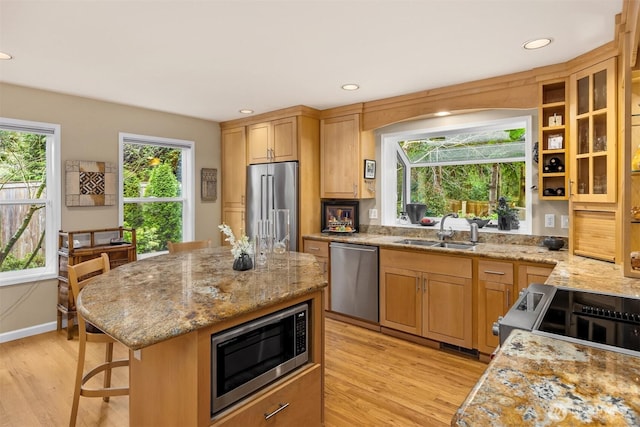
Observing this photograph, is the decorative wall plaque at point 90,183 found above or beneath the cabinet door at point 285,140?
beneath

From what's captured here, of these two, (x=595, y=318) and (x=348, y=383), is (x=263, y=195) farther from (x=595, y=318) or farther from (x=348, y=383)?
(x=595, y=318)

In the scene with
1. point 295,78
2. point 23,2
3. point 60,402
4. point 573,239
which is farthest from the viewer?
point 295,78

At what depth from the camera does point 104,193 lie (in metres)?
3.99

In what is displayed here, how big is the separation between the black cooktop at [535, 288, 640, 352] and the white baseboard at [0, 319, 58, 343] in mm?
4304

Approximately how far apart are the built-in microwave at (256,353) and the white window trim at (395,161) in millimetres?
2487

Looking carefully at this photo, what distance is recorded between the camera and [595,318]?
54.0 inches

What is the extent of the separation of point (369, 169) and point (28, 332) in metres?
3.84

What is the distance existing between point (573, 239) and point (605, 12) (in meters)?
1.55

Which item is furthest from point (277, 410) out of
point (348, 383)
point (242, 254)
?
point (348, 383)

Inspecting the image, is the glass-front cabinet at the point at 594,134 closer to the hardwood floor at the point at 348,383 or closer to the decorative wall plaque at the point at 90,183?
the hardwood floor at the point at 348,383

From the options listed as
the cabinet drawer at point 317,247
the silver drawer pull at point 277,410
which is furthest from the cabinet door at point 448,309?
the silver drawer pull at point 277,410

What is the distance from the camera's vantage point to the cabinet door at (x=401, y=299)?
3.32 metres

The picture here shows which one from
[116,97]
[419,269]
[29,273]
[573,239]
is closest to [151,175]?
[116,97]

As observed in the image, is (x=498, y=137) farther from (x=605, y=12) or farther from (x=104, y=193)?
(x=104, y=193)
